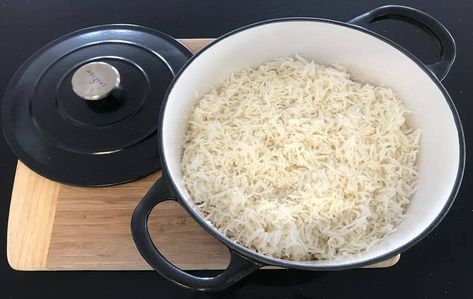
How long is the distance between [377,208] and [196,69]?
54 centimetres

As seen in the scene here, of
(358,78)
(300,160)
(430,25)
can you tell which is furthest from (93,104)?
(430,25)

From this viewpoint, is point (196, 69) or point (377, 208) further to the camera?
point (196, 69)

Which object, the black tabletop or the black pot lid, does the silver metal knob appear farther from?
the black tabletop

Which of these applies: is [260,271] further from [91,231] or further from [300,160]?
[91,231]

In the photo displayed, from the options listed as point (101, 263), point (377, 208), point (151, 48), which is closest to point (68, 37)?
point (151, 48)

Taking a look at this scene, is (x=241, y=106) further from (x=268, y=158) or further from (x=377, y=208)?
(x=377, y=208)

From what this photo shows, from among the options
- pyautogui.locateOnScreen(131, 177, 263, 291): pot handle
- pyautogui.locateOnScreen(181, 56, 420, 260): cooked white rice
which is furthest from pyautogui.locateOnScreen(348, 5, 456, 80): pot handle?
pyautogui.locateOnScreen(131, 177, 263, 291): pot handle

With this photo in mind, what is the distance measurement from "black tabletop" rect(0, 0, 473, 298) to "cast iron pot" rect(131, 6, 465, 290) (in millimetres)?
178

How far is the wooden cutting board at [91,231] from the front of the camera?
1.12 meters

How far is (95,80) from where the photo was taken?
1.27 meters

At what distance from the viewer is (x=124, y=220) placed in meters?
1.17

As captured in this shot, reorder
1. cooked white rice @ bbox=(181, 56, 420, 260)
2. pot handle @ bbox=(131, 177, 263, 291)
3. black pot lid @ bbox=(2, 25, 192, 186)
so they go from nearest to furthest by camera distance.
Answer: pot handle @ bbox=(131, 177, 263, 291) → cooked white rice @ bbox=(181, 56, 420, 260) → black pot lid @ bbox=(2, 25, 192, 186)

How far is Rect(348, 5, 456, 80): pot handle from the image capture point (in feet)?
3.71

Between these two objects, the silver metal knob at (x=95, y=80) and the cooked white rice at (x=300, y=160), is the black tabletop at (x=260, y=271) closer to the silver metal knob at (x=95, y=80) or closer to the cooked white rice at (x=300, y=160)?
the cooked white rice at (x=300, y=160)
